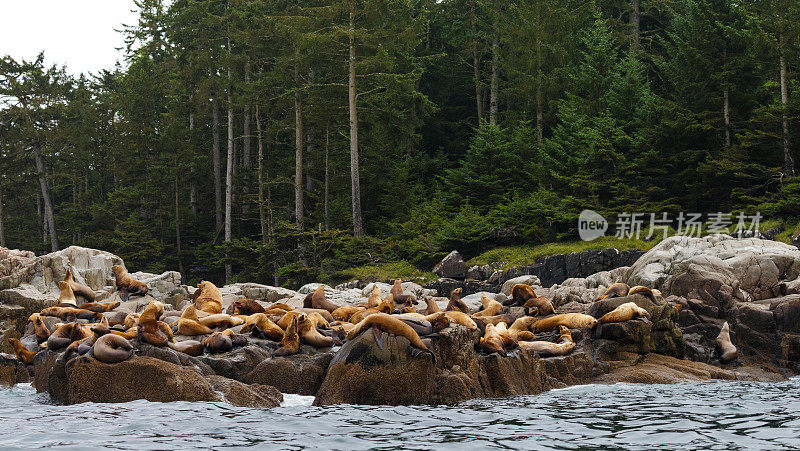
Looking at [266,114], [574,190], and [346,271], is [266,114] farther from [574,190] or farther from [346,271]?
[574,190]

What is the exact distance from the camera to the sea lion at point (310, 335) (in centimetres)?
1259

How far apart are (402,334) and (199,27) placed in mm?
39255

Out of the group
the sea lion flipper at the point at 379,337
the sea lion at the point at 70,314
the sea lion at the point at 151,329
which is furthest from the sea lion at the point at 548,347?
the sea lion at the point at 70,314

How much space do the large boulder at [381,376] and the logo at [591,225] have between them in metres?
22.7

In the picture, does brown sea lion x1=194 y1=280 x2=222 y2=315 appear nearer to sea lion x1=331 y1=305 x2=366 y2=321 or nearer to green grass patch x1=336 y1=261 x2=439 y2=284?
sea lion x1=331 y1=305 x2=366 y2=321

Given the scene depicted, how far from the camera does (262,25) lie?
39000mm

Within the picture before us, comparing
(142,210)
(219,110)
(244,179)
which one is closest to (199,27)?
(219,110)

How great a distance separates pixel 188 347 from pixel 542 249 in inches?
867

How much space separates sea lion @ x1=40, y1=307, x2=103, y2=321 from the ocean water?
3742 millimetres

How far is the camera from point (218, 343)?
12188 mm

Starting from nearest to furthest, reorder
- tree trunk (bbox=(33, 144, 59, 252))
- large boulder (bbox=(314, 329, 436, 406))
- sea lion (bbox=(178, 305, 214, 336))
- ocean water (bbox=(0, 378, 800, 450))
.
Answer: ocean water (bbox=(0, 378, 800, 450)), large boulder (bbox=(314, 329, 436, 406)), sea lion (bbox=(178, 305, 214, 336)), tree trunk (bbox=(33, 144, 59, 252))

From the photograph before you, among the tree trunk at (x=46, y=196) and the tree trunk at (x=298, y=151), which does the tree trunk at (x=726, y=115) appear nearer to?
the tree trunk at (x=298, y=151)

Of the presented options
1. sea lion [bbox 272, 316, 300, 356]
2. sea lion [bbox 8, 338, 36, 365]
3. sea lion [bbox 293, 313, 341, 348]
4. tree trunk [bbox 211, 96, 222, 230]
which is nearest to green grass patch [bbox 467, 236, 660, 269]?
sea lion [bbox 293, 313, 341, 348]

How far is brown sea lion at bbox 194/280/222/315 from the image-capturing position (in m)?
15.5
